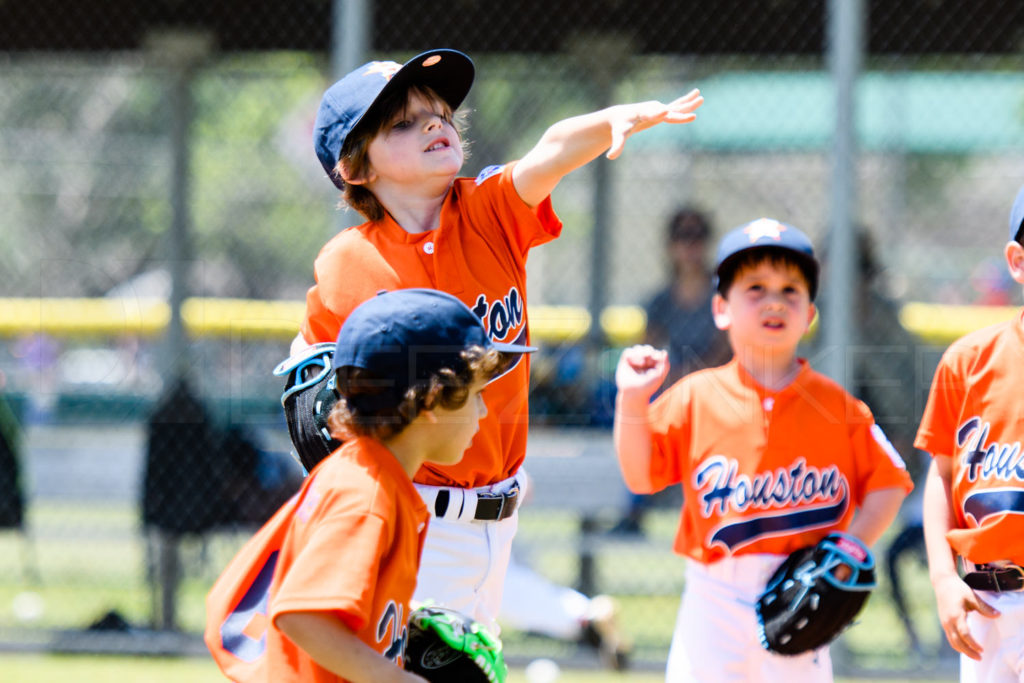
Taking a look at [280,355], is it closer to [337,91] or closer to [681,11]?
[681,11]

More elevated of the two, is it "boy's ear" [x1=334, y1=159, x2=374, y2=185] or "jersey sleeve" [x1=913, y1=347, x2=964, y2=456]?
"boy's ear" [x1=334, y1=159, x2=374, y2=185]

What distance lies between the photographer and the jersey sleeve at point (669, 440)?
275cm

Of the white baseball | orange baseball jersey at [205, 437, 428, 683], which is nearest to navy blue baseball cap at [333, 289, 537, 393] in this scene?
orange baseball jersey at [205, 437, 428, 683]

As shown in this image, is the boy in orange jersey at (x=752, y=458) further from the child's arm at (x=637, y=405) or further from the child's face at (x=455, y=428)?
the child's face at (x=455, y=428)

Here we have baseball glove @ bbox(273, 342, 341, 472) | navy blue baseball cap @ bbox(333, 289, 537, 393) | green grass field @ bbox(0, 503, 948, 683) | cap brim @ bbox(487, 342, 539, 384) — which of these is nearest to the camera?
navy blue baseball cap @ bbox(333, 289, 537, 393)

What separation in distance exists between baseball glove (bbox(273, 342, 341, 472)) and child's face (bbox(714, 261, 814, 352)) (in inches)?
40.9

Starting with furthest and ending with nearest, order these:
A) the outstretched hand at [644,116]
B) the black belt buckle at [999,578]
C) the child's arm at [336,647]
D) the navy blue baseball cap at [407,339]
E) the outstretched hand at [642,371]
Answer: the outstretched hand at [642,371]
the black belt buckle at [999,578]
the outstretched hand at [644,116]
the navy blue baseball cap at [407,339]
the child's arm at [336,647]

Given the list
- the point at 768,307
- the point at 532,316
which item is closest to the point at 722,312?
the point at 768,307

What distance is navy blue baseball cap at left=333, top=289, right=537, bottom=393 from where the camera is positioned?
177 centimetres

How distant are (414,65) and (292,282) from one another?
41.1 feet

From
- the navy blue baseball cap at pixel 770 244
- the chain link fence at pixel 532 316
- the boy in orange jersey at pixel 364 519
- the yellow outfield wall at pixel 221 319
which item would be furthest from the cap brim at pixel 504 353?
the yellow outfield wall at pixel 221 319

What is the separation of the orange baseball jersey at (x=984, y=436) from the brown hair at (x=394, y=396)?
114cm

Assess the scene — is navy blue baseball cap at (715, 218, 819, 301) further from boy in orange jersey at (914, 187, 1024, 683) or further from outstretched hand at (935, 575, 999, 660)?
outstretched hand at (935, 575, 999, 660)

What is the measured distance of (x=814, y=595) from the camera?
2.49 meters
